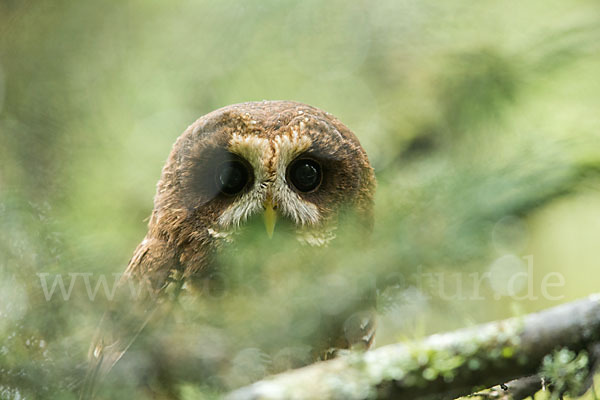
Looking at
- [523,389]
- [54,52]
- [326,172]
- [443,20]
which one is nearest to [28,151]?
[54,52]

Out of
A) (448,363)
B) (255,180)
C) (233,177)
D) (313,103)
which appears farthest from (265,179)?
(313,103)

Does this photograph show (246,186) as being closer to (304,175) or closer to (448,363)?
(304,175)

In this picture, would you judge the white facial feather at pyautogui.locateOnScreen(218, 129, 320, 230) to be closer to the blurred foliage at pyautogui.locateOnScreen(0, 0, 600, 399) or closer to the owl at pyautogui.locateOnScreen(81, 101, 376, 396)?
the owl at pyautogui.locateOnScreen(81, 101, 376, 396)

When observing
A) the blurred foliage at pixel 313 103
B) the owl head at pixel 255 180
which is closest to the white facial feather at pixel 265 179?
the owl head at pixel 255 180

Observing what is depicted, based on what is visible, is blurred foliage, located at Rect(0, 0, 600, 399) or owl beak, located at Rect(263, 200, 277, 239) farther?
owl beak, located at Rect(263, 200, 277, 239)

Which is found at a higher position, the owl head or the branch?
the owl head

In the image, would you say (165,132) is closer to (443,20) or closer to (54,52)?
(54,52)

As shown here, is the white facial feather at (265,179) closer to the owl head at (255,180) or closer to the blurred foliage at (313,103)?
the owl head at (255,180)

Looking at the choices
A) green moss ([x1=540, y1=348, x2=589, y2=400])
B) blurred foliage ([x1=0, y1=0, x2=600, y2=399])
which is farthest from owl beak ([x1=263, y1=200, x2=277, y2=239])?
green moss ([x1=540, y1=348, x2=589, y2=400])
